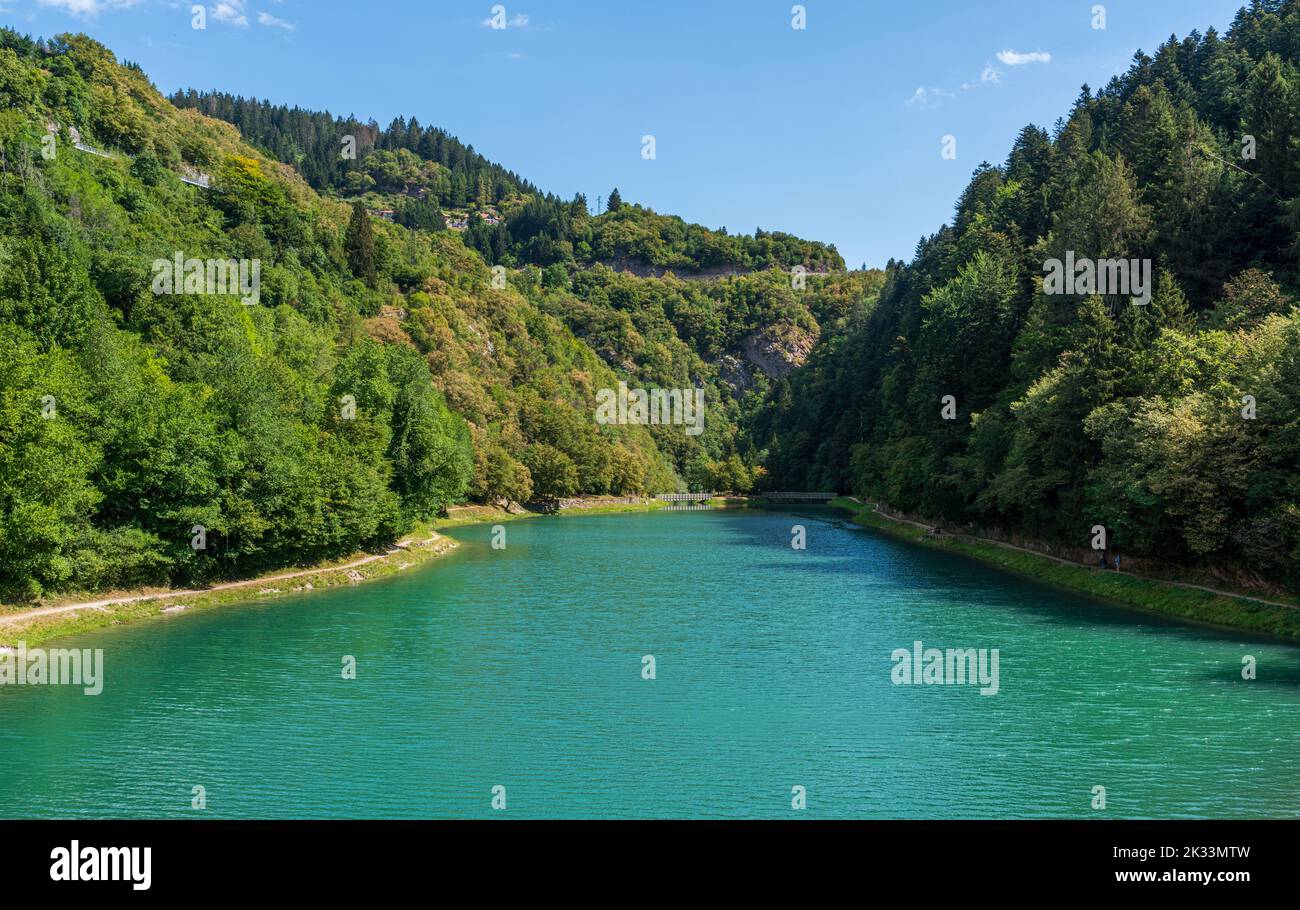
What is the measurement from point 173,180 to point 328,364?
43.5 m

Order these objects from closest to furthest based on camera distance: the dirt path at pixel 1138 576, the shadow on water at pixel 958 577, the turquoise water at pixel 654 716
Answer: the turquoise water at pixel 654 716, the dirt path at pixel 1138 576, the shadow on water at pixel 958 577

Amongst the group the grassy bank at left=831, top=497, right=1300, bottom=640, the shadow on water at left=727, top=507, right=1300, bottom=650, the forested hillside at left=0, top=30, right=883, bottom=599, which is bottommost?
the shadow on water at left=727, top=507, right=1300, bottom=650

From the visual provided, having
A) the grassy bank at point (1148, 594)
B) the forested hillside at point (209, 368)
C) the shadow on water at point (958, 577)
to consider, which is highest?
the forested hillside at point (209, 368)

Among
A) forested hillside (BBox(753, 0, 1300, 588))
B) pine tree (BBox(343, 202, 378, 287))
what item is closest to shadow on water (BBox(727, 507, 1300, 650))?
forested hillside (BBox(753, 0, 1300, 588))

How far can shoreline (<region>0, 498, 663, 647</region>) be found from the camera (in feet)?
128

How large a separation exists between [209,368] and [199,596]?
19.7 meters

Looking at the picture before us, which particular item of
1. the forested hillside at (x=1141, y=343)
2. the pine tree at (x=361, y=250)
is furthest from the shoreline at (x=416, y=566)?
the pine tree at (x=361, y=250)

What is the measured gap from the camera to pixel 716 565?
241 feet

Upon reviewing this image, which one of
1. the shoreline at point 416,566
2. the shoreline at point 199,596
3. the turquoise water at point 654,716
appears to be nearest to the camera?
the turquoise water at point 654,716

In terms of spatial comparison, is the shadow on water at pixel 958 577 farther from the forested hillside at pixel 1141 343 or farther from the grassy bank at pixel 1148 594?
the forested hillside at pixel 1141 343

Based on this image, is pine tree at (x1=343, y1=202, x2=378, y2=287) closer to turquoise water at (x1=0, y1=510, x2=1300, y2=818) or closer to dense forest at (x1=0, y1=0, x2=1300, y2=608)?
dense forest at (x1=0, y1=0, x2=1300, y2=608)

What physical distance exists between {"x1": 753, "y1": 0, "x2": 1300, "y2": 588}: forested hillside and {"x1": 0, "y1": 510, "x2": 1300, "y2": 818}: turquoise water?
680cm

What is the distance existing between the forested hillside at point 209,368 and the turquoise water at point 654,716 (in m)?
5.73

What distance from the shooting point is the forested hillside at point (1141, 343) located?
44.6 m
